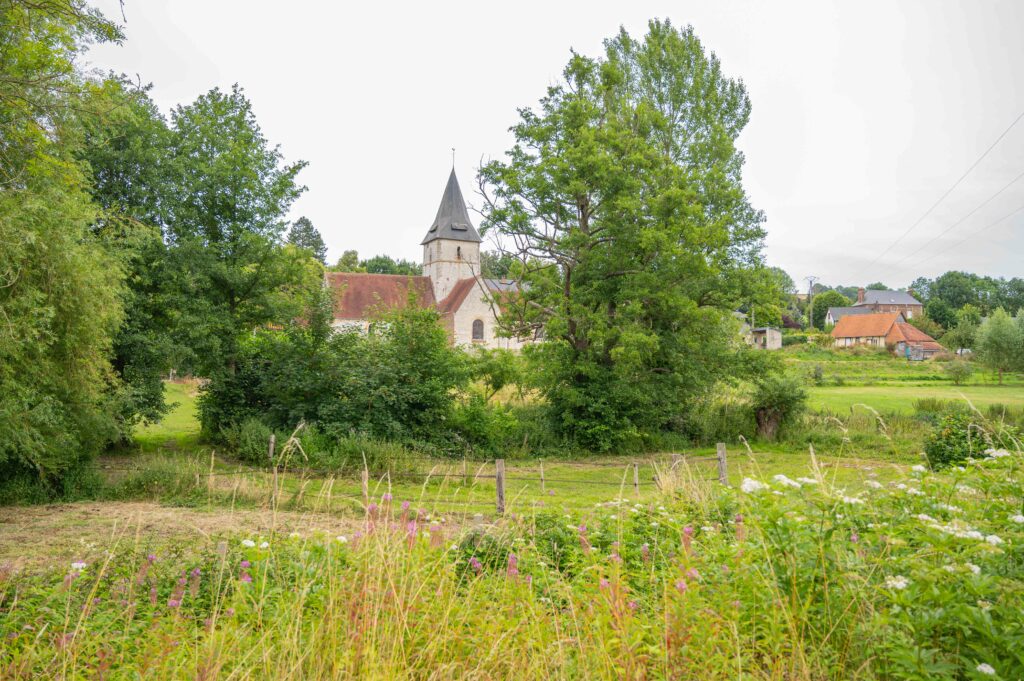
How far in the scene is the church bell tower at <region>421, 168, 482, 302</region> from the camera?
55.9 meters

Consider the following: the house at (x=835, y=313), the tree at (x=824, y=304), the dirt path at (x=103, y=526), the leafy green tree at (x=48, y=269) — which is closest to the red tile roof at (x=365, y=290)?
the leafy green tree at (x=48, y=269)

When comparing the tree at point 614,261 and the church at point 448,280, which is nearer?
the tree at point 614,261

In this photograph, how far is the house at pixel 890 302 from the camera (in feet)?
294

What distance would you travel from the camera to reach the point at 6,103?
7379 millimetres

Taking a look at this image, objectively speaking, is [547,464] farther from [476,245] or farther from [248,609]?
[476,245]

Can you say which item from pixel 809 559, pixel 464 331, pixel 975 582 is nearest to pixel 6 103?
pixel 809 559

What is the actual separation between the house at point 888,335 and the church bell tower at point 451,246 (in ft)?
106

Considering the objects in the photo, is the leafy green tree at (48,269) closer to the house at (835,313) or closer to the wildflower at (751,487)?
the wildflower at (751,487)

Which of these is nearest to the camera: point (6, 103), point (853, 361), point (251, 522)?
point (6, 103)

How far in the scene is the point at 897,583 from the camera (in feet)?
8.69

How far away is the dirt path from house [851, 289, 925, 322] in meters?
93.1

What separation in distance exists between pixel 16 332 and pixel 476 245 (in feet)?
158

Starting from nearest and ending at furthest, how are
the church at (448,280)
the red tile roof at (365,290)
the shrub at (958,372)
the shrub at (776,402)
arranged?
the shrub at (776,402), the shrub at (958,372), the church at (448,280), the red tile roof at (365,290)

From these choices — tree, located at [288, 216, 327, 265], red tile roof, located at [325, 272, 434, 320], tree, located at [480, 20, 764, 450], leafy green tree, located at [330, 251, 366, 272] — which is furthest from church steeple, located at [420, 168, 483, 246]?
tree, located at [480, 20, 764, 450]
